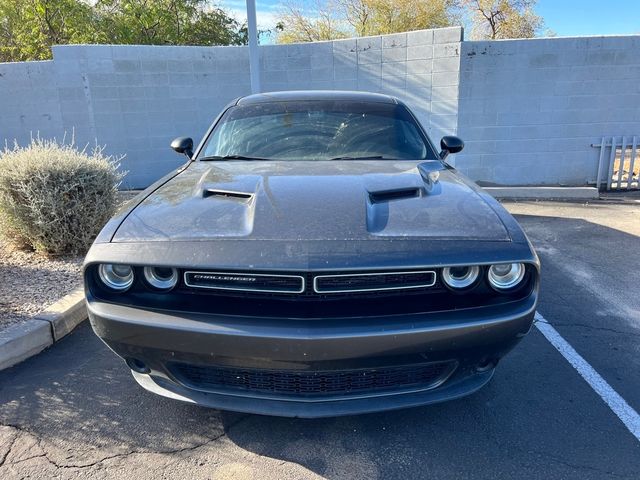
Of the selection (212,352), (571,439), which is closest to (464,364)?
(571,439)

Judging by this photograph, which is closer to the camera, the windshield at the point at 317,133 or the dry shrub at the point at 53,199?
the windshield at the point at 317,133

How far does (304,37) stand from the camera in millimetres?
19422

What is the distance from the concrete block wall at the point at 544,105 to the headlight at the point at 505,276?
6691mm

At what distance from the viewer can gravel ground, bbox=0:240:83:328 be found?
352 centimetres

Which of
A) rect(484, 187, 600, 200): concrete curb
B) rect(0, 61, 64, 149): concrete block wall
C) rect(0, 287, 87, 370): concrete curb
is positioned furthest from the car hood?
rect(0, 61, 64, 149): concrete block wall

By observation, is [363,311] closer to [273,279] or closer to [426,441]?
[273,279]

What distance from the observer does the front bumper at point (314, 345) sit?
1.90 meters

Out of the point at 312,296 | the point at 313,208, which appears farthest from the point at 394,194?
the point at 312,296

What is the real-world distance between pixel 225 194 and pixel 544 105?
298 inches

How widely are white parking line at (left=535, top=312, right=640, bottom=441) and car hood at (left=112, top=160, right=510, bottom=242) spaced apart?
51.0 inches

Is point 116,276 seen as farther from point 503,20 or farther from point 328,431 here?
point 503,20

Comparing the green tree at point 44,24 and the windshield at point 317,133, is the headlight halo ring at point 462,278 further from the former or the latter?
the green tree at point 44,24

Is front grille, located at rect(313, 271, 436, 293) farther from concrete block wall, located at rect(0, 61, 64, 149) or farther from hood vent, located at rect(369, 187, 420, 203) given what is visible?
concrete block wall, located at rect(0, 61, 64, 149)

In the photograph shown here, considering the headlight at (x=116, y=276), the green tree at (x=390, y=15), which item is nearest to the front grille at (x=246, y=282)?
the headlight at (x=116, y=276)
